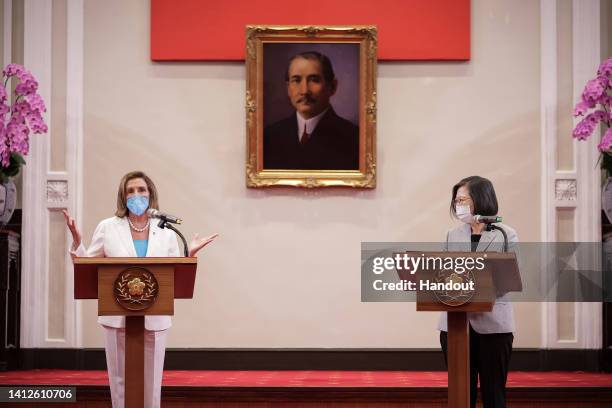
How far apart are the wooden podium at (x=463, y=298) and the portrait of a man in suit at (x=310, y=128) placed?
123 inches

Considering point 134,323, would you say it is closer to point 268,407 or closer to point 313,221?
point 268,407

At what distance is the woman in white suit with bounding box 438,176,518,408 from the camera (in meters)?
4.12

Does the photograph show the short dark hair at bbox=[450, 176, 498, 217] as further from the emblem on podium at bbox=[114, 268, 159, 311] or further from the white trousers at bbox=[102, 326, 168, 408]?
the white trousers at bbox=[102, 326, 168, 408]

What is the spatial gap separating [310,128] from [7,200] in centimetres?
230

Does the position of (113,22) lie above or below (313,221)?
above

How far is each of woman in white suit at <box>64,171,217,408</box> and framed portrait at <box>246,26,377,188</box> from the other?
2.21m

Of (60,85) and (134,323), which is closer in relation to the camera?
(134,323)

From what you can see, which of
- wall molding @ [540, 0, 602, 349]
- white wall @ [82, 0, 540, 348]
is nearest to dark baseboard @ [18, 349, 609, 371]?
white wall @ [82, 0, 540, 348]

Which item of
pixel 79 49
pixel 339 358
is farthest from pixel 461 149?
pixel 79 49

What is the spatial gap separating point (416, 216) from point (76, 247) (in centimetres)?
310

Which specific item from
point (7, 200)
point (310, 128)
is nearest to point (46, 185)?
point (7, 200)

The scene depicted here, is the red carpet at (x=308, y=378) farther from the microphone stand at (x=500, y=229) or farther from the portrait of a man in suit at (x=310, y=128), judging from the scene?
the microphone stand at (x=500, y=229)

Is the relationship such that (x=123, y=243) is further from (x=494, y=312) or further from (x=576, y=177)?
(x=576, y=177)

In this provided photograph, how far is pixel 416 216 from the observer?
6.90 meters
